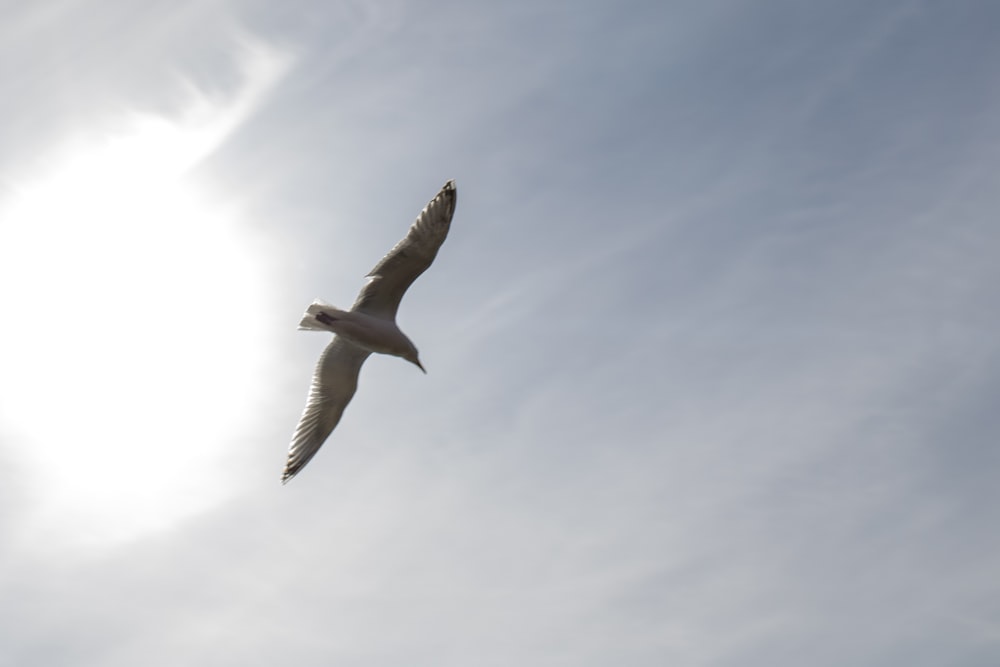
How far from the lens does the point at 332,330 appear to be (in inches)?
923

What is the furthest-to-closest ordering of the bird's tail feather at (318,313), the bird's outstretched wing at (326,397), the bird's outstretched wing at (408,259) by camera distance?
the bird's outstretched wing at (326,397), the bird's tail feather at (318,313), the bird's outstretched wing at (408,259)

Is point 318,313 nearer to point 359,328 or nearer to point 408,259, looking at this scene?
point 359,328

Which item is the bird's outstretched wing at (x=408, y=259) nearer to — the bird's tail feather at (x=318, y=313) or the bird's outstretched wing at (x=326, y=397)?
the bird's tail feather at (x=318, y=313)

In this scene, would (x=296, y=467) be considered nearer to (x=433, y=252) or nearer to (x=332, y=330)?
(x=332, y=330)

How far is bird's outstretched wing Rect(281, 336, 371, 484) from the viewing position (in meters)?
25.8

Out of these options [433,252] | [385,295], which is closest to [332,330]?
[385,295]

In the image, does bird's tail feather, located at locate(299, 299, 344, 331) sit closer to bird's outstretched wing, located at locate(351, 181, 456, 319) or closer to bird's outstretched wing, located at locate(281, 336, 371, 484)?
bird's outstretched wing, located at locate(351, 181, 456, 319)

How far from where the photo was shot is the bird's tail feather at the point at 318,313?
23141mm

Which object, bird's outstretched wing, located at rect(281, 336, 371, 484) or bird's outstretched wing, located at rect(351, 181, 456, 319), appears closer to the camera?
bird's outstretched wing, located at rect(351, 181, 456, 319)

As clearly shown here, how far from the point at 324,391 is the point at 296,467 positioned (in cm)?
206

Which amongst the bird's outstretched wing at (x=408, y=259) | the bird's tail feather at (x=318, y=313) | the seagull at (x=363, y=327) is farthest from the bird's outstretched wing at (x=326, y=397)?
the bird's tail feather at (x=318, y=313)

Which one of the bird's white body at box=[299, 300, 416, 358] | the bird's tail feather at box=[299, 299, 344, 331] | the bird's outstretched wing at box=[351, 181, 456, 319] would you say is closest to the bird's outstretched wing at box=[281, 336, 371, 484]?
the bird's white body at box=[299, 300, 416, 358]

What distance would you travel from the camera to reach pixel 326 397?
85.8ft

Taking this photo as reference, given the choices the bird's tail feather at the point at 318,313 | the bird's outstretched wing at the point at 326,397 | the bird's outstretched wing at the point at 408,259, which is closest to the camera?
the bird's outstretched wing at the point at 408,259
